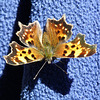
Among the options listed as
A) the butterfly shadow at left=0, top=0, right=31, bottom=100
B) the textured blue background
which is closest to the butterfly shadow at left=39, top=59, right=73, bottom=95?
the textured blue background

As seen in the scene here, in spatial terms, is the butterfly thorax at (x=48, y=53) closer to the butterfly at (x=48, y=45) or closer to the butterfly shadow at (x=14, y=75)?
the butterfly at (x=48, y=45)

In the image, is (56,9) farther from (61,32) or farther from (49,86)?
(49,86)

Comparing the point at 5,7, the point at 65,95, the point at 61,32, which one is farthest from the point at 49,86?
the point at 5,7

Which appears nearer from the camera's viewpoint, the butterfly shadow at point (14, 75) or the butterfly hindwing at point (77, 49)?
the butterfly hindwing at point (77, 49)

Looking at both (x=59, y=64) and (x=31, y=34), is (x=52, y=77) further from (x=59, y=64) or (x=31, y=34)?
(x=31, y=34)

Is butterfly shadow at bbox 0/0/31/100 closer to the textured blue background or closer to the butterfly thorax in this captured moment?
the textured blue background

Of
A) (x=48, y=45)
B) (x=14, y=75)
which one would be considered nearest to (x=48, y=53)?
(x=48, y=45)

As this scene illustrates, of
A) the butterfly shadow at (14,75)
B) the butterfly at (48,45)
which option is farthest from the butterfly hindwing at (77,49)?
the butterfly shadow at (14,75)
